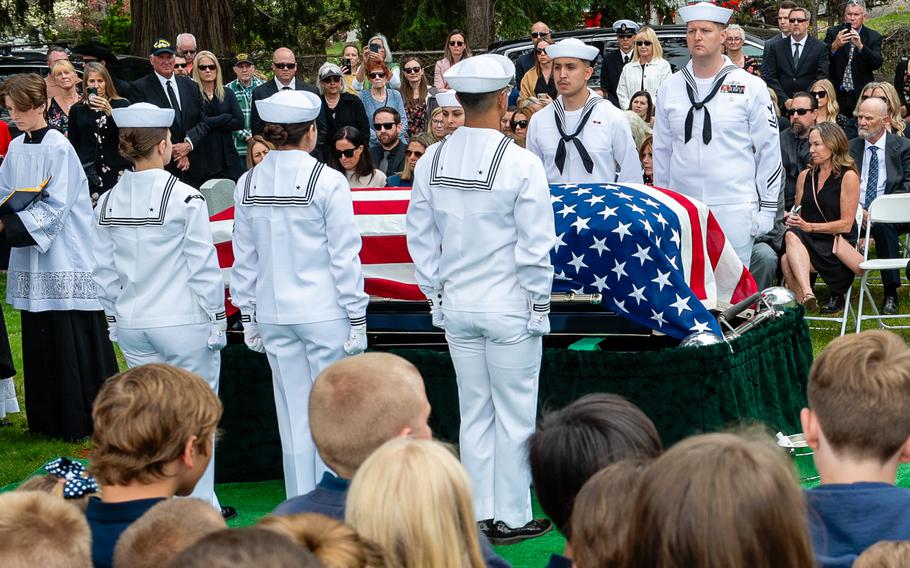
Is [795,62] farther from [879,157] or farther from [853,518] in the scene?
[853,518]

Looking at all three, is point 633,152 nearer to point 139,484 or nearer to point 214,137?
point 139,484

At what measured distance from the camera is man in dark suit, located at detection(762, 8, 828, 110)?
11.6 metres

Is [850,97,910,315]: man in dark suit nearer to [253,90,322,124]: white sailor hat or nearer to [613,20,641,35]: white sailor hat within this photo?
[613,20,641,35]: white sailor hat

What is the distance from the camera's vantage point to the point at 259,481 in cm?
610

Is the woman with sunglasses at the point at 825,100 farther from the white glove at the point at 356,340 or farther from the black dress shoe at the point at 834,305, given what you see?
the white glove at the point at 356,340

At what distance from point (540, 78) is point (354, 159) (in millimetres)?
4437

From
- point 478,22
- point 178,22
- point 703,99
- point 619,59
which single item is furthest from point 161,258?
point 478,22

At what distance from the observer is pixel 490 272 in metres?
4.86

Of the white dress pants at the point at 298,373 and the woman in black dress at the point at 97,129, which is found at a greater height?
the woman in black dress at the point at 97,129

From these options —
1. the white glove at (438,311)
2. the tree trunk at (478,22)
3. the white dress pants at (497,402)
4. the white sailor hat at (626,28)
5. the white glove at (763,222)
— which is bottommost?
the white dress pants at (497,402)

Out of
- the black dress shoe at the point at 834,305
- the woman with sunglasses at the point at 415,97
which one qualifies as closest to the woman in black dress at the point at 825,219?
the black dress shoe at the point at 834,305

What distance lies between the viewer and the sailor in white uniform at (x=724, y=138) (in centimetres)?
665

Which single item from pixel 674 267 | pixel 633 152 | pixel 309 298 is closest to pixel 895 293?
pixel 633 152

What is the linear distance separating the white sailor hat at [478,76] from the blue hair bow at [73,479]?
2175mm
